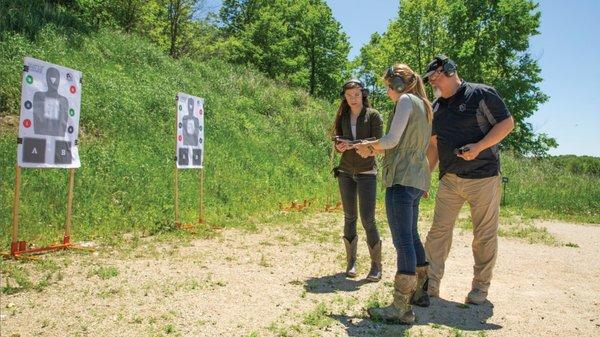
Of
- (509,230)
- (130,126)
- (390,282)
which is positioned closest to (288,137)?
(130,126)

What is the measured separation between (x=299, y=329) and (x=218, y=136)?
10.5 m

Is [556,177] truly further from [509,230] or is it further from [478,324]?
[478,324]

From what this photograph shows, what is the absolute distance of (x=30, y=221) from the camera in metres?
6.75

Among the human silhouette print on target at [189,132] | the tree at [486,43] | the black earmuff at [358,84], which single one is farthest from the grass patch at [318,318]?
the tree at [486,43]

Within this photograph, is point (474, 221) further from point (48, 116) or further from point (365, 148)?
point (48, 116)

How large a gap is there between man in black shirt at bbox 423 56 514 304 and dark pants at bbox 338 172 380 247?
68cm

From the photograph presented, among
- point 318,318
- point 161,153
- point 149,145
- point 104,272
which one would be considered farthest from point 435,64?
point 149,145

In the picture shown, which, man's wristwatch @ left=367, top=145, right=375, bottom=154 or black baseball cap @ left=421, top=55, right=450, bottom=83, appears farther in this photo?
black baseball cap @ left=421, top=55, right=450, bottom=83

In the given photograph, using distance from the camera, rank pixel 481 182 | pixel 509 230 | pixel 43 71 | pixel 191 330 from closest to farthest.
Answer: pixel 191 330, pixel 481 182, pixel 43 71, pixel 509 230

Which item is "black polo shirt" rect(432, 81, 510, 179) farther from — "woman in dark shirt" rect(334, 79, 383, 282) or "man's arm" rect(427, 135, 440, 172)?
"woman in dark shirt" rect(334, 79, 383, 282)

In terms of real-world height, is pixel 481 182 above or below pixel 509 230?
above

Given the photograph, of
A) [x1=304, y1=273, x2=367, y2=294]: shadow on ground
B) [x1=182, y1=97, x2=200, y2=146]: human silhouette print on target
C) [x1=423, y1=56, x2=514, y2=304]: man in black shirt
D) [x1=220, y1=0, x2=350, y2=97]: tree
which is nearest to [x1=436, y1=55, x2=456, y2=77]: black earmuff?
[x1=423, y1=56, x2=514, y2=304]: man in black shirt

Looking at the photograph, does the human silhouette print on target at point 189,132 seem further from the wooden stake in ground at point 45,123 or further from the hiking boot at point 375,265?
the hiking boot at point 375,265

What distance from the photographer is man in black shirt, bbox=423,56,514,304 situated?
4160 mm
